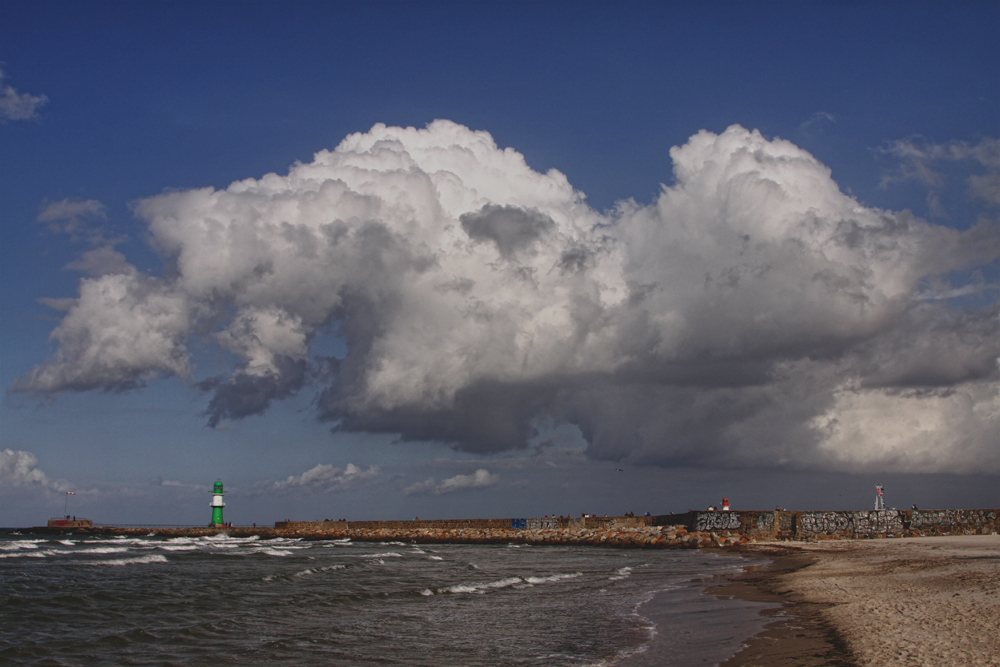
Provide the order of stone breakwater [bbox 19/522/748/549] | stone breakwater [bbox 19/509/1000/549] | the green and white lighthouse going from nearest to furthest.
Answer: stone breakwater [bbox 19/509/1000/549]
stone breakwater [bbox 19/522/748/549]
the green and white lighthouse

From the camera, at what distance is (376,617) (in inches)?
666

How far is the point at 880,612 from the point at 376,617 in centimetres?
1052

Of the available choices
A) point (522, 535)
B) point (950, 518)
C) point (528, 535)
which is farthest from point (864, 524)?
point (522, 535)

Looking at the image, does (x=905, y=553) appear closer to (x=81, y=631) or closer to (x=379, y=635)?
(x=379, y=635)

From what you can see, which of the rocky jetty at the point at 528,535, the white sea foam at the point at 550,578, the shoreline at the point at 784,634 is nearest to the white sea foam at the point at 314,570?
the white sea foam at the point at 550,578

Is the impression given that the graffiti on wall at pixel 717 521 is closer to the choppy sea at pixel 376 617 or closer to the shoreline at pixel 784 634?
the choppy sea at pixel 376 617

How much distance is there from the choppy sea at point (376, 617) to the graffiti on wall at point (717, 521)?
57.5ft

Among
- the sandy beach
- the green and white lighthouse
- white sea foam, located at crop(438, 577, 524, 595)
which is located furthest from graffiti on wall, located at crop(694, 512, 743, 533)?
the green and white lighthouse

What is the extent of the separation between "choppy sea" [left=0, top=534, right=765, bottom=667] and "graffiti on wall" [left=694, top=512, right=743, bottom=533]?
17535mm

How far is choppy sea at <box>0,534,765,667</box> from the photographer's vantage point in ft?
40.0

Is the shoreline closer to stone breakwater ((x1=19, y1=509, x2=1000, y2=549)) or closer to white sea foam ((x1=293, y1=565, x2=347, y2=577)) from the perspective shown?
white sea foam ((x1=293, y1=565, x2=347, y2=577))

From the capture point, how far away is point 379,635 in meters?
14.3

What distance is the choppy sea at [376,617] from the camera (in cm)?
1220

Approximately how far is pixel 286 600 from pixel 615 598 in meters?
9.07
